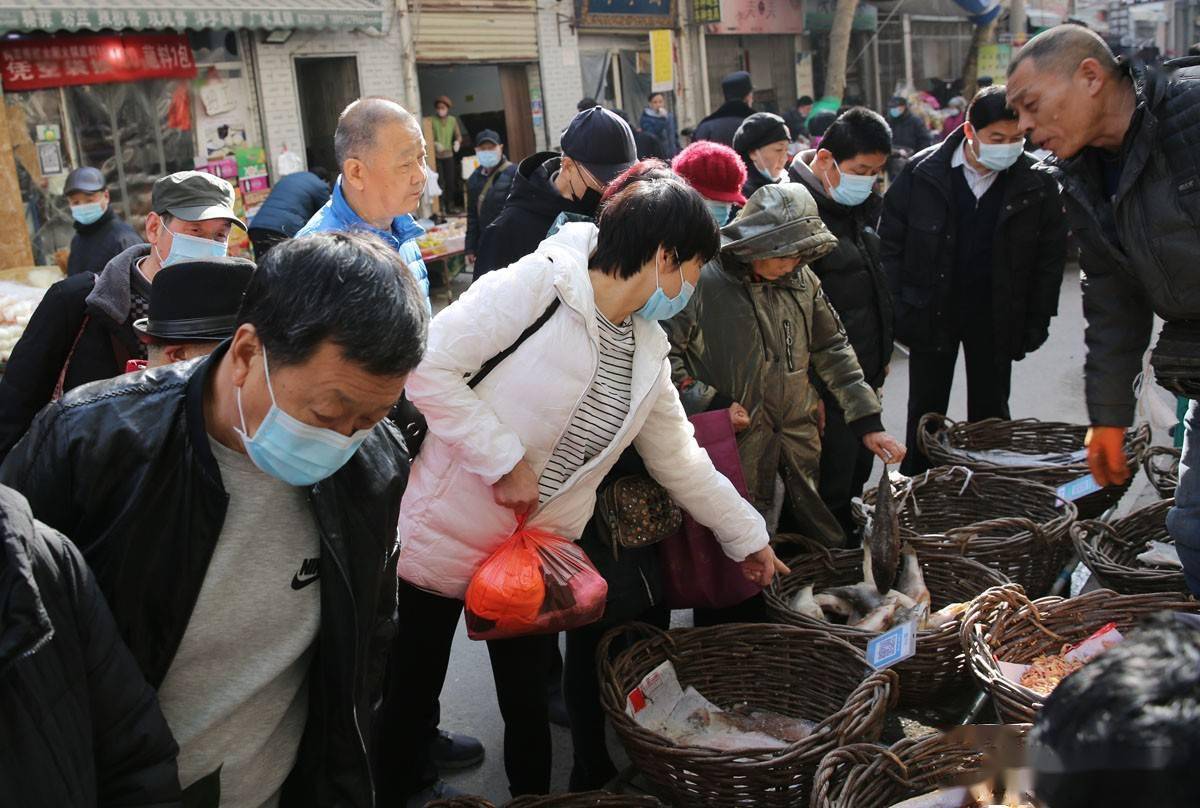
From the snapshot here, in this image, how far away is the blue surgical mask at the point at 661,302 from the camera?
9.15 feet

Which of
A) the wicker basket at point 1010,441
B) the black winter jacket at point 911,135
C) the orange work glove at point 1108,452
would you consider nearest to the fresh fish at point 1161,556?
the orange work glove at point 1108,452

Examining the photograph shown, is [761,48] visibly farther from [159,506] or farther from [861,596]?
[159,506]

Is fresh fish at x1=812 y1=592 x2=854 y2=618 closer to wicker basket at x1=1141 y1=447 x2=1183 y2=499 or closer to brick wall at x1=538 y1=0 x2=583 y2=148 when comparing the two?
wicker basket at x1=1141 y1=447 x2=1183 y2=499

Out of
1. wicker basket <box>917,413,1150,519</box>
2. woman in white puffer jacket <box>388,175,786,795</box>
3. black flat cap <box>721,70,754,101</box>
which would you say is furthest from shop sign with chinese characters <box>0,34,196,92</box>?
woman in white puffer jacket <box>388,175,786,795</box>

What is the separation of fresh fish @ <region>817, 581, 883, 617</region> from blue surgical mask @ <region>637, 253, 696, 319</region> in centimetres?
148

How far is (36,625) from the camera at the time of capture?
53.8 inches

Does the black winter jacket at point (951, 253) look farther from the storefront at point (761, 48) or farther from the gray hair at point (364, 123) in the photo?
the storefront at point (761, 48)

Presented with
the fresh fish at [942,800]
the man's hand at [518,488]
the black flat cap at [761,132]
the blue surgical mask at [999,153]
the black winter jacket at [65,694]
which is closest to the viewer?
the black winter jacket at [65,694]

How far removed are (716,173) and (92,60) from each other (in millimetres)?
7749

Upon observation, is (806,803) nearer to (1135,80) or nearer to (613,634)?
(613,634)

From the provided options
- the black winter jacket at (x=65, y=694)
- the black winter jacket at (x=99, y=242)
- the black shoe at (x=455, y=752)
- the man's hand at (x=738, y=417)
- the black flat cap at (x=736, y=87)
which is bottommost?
the black shoe at (x=455, y=752)

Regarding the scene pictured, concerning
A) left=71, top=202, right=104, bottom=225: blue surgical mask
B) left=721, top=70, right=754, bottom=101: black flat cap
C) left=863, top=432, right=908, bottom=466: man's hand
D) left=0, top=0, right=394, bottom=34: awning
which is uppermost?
left=0, top=0, right=394, bottom=34: awning

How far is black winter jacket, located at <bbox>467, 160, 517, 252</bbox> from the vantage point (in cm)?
639

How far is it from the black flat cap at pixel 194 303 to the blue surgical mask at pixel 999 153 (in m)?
3.81
